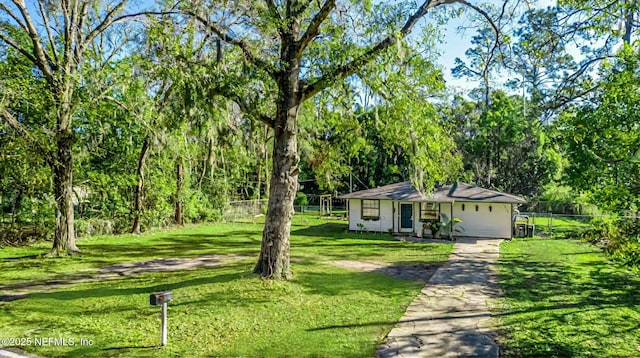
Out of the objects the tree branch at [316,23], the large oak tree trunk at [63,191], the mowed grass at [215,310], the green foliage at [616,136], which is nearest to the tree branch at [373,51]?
the tree branch at [316,23]

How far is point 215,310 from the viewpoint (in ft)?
21.8

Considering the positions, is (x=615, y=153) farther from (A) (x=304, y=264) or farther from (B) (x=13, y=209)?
(B) (x=13, y=209)

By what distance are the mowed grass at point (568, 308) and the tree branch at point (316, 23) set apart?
6.27m

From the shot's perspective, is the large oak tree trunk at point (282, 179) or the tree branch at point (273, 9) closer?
the tree branch at point (273, 9)

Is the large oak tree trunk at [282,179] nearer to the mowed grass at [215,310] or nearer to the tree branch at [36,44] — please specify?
the mowed grass at [215,310]

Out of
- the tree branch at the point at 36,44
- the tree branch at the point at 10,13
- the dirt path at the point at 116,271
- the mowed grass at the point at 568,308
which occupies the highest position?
the tree branch at the point at 10,13

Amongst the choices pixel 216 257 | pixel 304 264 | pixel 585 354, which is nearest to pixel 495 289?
pixel 585 354

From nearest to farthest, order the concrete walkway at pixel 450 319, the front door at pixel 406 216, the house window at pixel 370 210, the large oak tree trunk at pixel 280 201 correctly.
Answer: the concrete walkway at pixel 450 319
the large oak tree trunk at pixel 280 201
the front door at pixel 406 216
the house window at pixel 370 210

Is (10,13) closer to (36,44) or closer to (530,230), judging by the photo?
(36,44)

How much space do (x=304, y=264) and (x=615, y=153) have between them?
296 inches

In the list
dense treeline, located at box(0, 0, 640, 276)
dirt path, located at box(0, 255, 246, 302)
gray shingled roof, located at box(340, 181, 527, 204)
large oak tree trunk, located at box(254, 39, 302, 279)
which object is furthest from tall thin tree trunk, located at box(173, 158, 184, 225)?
large oak tree trunk, located at box(254, 39, 302, 279)

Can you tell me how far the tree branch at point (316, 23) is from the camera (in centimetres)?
753

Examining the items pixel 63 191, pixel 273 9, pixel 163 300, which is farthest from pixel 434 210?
pixel 163 300

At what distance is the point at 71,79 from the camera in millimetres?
11180
